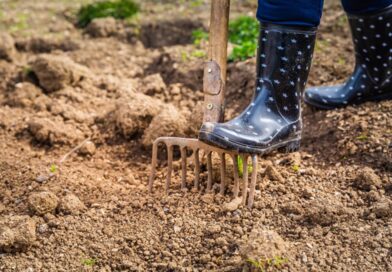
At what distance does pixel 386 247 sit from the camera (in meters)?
2.41

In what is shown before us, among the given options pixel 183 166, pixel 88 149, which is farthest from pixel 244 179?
pixel 88 149

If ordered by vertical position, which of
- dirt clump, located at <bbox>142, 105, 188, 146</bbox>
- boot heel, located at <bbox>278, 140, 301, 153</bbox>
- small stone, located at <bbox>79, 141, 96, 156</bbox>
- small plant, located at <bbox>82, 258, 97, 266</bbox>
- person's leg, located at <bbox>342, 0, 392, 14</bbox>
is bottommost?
small plant, located at <bbox>82, 258, 97, 266</bbox>

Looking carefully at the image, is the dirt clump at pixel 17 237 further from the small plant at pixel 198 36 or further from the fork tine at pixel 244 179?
the small plant at pixel 198 36

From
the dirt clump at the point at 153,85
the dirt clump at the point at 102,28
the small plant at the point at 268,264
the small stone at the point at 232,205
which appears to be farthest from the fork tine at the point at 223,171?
the dirt clump at the point at 102,28

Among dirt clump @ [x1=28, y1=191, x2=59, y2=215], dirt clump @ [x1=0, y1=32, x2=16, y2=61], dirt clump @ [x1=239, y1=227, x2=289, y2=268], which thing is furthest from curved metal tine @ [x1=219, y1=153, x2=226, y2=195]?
dirt clump @ [x1=0, y1=32, x2=16, y2=61]

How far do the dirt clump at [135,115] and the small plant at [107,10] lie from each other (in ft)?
6.85

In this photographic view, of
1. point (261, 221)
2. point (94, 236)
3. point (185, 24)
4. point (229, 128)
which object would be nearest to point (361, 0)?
point (229, 128)

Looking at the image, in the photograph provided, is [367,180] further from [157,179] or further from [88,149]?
[88,149]

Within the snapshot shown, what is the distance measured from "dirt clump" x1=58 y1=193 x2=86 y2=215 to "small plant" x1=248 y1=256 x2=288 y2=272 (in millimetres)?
954

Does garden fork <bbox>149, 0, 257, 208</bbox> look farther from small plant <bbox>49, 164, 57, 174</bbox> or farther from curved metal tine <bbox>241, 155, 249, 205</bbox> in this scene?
small plant <bbox>49, 164, 57, 174</bbox>

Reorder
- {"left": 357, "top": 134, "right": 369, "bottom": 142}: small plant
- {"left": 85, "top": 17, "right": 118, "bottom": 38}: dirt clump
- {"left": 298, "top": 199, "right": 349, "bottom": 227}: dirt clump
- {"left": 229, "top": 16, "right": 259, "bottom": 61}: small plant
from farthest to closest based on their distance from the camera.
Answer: {"left": 85, "top": 17, "right": 118, "bottom": 38}: dirt clump → {"left": 229, "top": 16, "right": 259, "bottom": 61}: small plant → {"left": 357, "top": 134, "right": 369, "bottom": 142}: small plant → {"left": 298, "top": 199, "right": 349, "bottom": 227}: dirt clump

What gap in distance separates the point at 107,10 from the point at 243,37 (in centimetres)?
156

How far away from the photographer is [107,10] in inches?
219

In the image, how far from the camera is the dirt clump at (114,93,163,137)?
354cm
